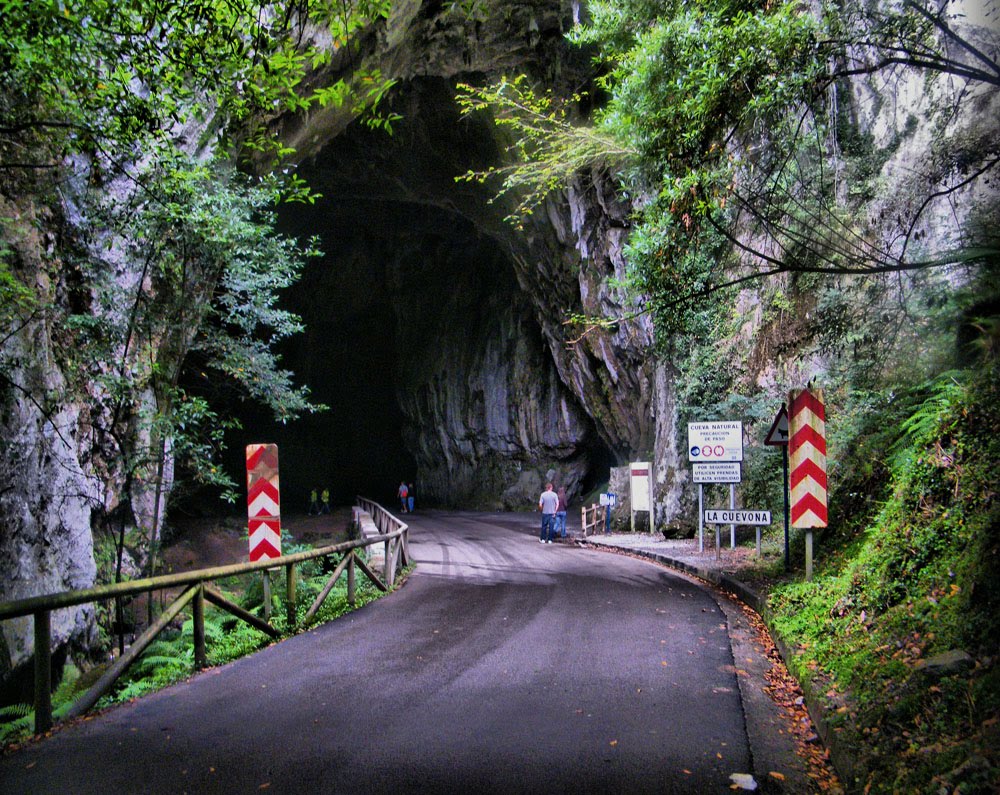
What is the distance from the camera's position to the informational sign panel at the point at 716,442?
13.7m

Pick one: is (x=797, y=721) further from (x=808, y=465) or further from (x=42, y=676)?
(x=42, y=676)

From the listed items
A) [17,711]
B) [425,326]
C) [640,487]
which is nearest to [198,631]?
[17,711]

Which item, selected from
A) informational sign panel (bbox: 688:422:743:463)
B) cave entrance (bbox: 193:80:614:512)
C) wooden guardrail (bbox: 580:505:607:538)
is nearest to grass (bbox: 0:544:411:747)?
informational sign panel (bbox: 688:422:743:463)

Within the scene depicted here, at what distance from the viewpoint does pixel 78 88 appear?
5.66 meters

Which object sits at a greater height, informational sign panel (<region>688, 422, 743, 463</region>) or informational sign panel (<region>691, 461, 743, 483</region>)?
informational sign panel (<region>688, 422, 743, 463</region>)

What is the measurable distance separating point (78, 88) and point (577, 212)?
1836cm

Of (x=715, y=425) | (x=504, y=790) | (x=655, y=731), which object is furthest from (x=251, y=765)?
(x=715, y=425)

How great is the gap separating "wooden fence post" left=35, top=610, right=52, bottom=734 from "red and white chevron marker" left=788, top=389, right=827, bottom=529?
7469 mm

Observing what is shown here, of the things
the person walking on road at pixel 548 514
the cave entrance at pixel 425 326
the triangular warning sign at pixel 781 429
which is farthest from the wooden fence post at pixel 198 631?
the cave entrance at pixel 425 326

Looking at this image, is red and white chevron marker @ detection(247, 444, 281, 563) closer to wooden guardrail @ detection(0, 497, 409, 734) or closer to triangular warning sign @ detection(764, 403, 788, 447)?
wooden guardrail @ detection(0, 497, 409, 734)

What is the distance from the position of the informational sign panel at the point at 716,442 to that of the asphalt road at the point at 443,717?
5765 mm

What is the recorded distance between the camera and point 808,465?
8250mm

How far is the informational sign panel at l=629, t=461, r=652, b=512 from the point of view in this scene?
63.6ft

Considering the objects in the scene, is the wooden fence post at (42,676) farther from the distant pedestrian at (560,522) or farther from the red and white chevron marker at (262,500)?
the distant pedestrian at (560,522)
